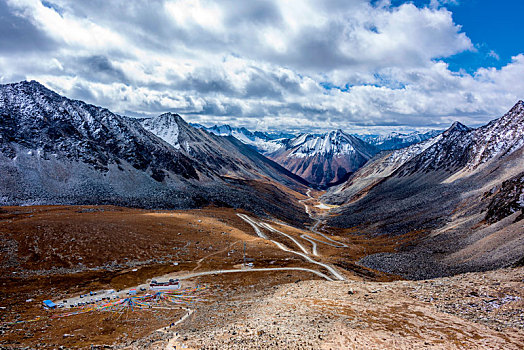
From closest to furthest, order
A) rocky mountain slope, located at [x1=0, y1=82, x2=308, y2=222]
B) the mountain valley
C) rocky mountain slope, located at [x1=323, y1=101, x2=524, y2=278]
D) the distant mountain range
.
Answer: the mountain valley → rocky mountain slope, located at [x1=323, y1=101, x2=524, y2=278] → the distant mountain range → rocky mountain slope, located at [x1=0, y1=82, x2=308, y2=222]

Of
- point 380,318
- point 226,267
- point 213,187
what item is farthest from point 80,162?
point 380,318

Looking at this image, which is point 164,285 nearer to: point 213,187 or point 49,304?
point 49,304


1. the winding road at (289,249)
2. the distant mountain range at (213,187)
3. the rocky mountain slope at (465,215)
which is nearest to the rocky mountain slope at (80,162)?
the distant mountain range at (213,187)

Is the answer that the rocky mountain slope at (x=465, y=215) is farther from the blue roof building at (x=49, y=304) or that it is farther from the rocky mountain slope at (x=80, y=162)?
the rocky mountain slope at (x=80, y=162)

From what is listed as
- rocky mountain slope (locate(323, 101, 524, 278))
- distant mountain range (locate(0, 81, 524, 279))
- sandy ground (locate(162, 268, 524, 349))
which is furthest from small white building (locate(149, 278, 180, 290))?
distant mountain range (locate(0, 81, 524, 279))

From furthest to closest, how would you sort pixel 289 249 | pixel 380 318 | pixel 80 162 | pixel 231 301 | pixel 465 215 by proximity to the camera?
pixel 80 162, pixel 465 215, pixel 289 249, pixel 231 301, pixel 380 318

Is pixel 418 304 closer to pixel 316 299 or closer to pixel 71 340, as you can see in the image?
pixel 316 299

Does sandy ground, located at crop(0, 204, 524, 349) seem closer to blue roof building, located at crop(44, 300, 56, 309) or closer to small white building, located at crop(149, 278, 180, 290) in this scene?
blue roof building, located at crop(44, 300, 56, 309)

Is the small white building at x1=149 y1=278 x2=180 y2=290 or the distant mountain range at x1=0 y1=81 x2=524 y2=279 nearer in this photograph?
the small white building at x1=149 y1=278 x2=180 y2=290

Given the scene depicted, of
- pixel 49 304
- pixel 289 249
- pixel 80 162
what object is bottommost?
pixel 289 249
